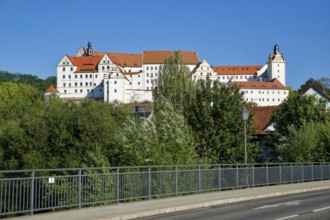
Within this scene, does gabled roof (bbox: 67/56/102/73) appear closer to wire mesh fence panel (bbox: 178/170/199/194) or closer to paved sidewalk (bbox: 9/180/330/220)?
wire mesh fence panel (bbox: 178/170/199/194)

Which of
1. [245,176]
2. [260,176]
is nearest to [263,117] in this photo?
[260,176]

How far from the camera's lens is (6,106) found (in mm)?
56125

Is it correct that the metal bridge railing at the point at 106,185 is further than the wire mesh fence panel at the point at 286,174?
No

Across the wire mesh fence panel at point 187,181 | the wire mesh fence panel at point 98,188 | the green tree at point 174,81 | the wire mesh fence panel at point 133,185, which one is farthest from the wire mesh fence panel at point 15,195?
the green tree at point 174,81

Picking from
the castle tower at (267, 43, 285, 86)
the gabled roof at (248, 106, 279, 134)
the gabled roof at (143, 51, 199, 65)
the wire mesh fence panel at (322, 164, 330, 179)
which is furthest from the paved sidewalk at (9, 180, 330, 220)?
the castle tower at (267, 43, 285, 86)

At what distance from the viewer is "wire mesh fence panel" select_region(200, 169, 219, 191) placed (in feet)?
71.2

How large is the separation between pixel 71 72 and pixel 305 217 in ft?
550

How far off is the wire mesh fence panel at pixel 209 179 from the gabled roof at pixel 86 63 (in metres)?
156

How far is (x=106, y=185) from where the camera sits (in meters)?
16.3

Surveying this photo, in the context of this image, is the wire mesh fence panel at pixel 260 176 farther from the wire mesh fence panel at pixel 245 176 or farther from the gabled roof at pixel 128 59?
the gabled roof at pixel 128 59

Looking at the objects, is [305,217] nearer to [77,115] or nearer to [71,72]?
[77,115]

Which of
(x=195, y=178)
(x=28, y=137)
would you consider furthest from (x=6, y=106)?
(x=195, y=178)

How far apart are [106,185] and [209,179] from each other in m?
7.07

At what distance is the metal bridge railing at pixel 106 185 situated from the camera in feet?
42.9
